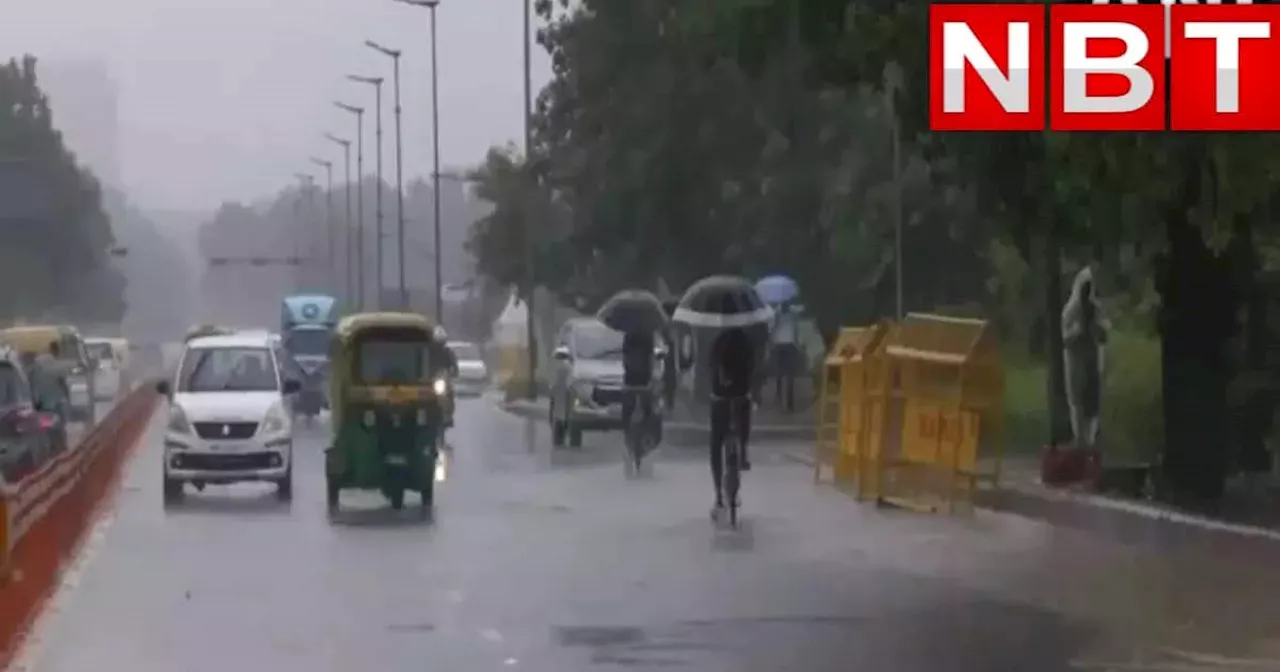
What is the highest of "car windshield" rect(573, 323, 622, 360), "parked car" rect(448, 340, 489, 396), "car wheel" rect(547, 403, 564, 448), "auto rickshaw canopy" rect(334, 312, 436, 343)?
"auto rickshaw canopy" rect(334, 312, 436, 343)

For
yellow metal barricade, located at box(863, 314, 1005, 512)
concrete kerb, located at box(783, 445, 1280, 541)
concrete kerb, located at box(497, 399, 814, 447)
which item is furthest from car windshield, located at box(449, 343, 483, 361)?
concrete kerb, located at box(783, 445, 1280, 541)

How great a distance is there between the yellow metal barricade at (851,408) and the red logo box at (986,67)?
18.1 feet

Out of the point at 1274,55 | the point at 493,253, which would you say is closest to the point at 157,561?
the point at 1274,55

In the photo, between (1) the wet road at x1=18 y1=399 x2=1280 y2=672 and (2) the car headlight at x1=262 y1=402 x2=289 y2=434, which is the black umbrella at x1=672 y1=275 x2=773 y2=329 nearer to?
(2) the car headlight at x1=262 y1=402 x2=289 y2=434

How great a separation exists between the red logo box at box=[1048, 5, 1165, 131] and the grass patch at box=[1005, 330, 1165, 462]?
4.74 metres

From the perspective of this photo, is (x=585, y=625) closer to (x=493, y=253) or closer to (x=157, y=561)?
(x=157, y=561)

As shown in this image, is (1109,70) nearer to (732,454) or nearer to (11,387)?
(732,454)

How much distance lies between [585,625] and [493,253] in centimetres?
6602

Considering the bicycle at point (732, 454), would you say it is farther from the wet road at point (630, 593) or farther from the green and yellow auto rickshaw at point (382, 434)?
the green and yellow auto rickshaw at point (382, 434)

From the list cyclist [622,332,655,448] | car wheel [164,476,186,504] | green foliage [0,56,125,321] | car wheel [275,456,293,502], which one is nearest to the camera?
car wheel [164,476,186,504]

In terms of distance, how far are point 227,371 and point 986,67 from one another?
40.6 ft

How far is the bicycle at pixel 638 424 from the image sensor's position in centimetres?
3777

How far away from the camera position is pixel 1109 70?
80.6ft

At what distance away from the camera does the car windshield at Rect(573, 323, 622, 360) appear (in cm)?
4794
